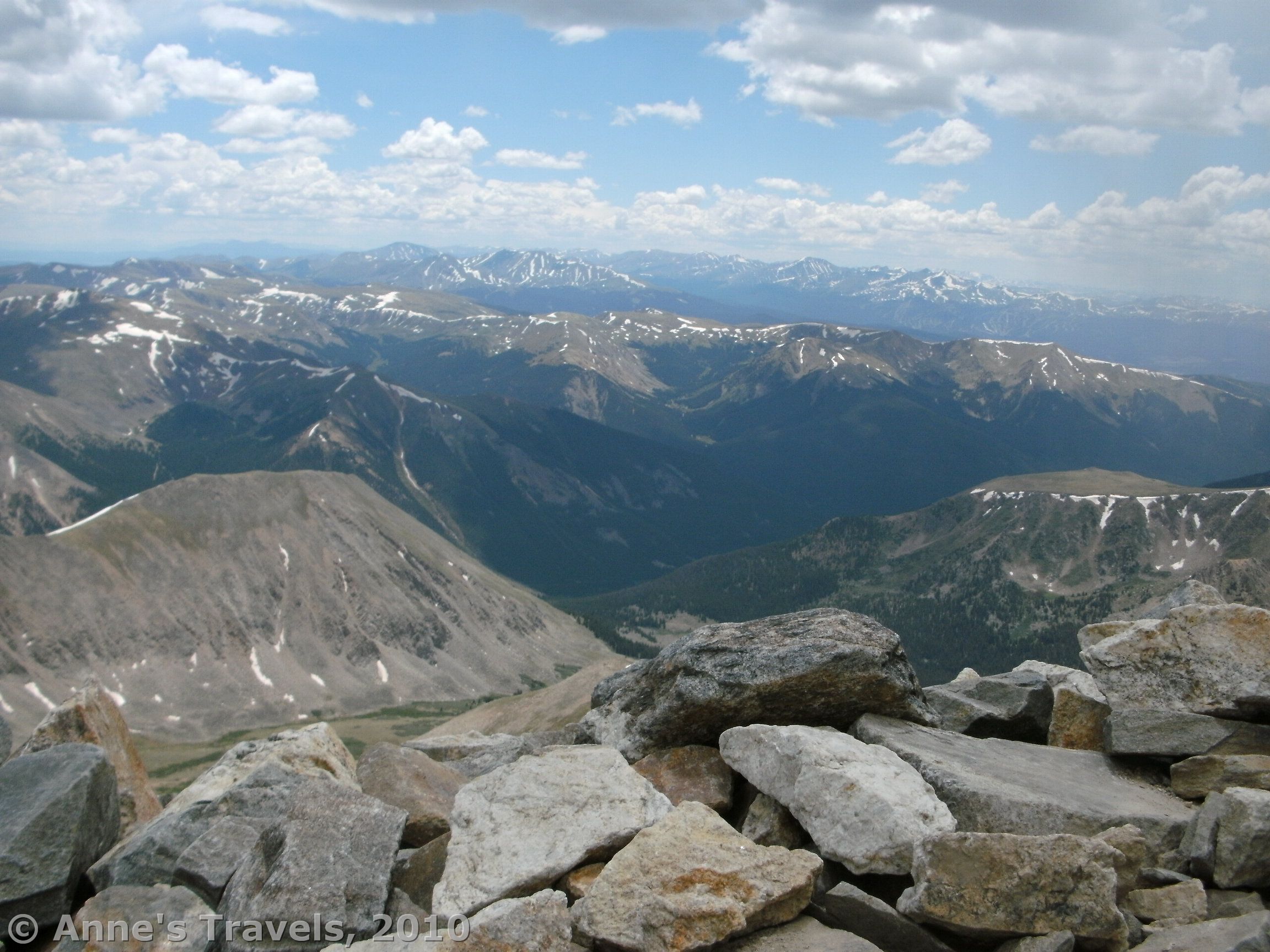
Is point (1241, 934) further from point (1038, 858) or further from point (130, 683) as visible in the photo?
point (130, 683)

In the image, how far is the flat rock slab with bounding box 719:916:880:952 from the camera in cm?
1067

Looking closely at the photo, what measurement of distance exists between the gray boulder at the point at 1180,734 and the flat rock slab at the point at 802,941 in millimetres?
8698

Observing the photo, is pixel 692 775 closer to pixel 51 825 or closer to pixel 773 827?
pixel 773 827

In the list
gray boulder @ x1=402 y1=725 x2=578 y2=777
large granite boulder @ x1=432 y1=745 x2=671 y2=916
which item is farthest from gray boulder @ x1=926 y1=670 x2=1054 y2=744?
gray boulder @ x1=402 y1=725 x2=578 y2=777

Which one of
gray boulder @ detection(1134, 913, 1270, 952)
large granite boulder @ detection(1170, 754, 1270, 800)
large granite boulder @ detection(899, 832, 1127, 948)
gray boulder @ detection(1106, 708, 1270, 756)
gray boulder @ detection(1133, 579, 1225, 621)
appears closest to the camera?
gray boulder @ detection(1134, 913, 1270, 952)

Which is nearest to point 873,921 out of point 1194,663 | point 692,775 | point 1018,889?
point 1018,889

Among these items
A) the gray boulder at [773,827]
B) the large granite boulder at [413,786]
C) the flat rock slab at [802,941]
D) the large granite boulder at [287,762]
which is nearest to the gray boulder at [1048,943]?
the flat rock slab at [802,941]

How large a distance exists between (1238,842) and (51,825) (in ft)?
64.4

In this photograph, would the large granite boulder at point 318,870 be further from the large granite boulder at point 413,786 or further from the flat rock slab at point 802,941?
the flat rock slab at point 802,941

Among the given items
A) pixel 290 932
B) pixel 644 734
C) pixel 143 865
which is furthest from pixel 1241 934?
pixel 143 865

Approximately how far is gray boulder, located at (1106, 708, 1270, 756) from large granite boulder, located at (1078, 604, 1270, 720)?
1.31 ft

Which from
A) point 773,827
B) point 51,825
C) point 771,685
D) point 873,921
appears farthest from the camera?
point 771,685

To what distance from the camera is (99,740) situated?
20.6 m

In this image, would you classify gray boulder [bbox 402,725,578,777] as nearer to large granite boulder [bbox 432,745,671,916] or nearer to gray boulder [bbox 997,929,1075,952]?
large granite boulder [bbox 432,745,671,916]
